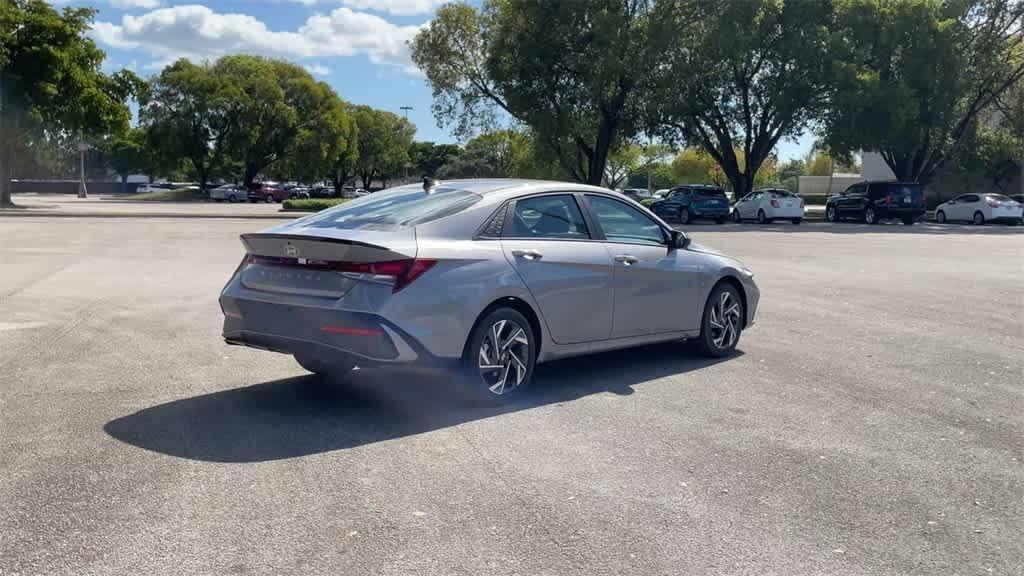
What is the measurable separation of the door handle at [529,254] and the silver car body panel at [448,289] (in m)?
0.03

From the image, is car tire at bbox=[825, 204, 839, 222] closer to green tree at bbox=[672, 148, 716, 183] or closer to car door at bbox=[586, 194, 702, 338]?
car door at bbox=[586, 194, 702, 338]

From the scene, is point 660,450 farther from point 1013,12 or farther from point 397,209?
point 1013,12

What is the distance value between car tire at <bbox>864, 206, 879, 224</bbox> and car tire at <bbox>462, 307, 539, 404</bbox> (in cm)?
3635

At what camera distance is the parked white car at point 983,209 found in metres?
41.0

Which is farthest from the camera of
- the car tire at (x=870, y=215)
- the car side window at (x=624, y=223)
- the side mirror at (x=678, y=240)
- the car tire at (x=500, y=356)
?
the car tire at (x=870, y=215)

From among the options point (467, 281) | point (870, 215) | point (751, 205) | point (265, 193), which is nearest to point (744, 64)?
point (751, 205)

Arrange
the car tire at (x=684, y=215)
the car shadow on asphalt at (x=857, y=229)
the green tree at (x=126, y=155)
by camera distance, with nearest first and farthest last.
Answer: the car shadow on asphalt at (x=857, y=229)
the car tire at (x=684, y=215)
the green tree at (x=126, y=155)

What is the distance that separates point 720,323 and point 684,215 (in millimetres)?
31960

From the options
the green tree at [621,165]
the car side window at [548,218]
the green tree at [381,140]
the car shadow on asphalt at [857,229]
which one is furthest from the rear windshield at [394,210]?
the green tree at [381,140]

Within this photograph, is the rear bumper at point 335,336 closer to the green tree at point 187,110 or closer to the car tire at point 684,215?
the car tire at point 684,215

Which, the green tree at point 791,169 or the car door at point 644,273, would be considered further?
the green tree at point 791,169

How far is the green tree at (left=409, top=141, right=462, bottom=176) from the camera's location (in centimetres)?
11519

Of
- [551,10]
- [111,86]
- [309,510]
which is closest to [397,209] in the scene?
[309,510]

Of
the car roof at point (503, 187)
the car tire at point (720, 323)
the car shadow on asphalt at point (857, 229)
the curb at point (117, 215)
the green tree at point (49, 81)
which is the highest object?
→ the green tree at point (49, 81)
